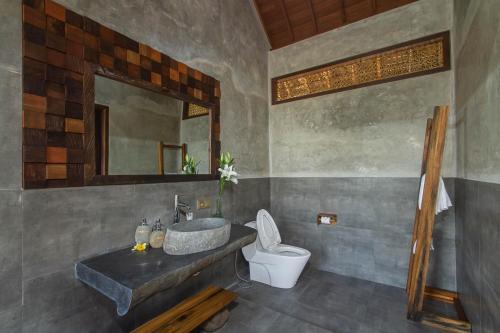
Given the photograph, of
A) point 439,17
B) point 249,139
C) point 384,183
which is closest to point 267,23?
point 249,139

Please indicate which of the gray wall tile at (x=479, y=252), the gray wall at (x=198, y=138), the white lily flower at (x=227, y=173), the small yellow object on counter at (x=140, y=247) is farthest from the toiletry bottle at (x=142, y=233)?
the gray wall tile at (x=479, y=252)

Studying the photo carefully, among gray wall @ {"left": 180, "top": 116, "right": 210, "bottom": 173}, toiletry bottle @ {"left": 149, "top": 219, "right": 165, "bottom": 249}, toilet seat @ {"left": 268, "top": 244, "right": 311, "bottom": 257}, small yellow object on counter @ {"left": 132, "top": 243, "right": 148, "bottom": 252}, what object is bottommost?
toilet seat @ {"left": 268, "top": 244, "right": 311, "bottom": 257}

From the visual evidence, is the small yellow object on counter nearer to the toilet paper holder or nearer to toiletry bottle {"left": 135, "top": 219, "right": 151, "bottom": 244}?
toiletry bottle {"left": 135, "top": 219, "right": 151, "bottom": 244}

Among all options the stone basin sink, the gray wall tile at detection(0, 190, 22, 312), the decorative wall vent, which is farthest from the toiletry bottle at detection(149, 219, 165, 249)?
the decorative wall vent

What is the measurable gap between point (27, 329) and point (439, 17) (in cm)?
387

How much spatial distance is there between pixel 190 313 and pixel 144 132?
1.38m

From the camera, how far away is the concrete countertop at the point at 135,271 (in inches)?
42.0

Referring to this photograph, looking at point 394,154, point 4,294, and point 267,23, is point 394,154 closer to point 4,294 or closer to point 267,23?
point 267,23

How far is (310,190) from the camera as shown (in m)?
2.92

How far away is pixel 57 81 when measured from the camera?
127 centimetres

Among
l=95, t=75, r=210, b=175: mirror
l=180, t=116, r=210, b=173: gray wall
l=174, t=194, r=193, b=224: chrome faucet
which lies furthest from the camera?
l=180, t=116, r=210, b=173: gray wall

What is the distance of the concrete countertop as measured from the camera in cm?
107

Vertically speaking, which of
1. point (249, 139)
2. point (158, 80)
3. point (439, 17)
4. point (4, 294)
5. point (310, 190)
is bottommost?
point (4, 294)

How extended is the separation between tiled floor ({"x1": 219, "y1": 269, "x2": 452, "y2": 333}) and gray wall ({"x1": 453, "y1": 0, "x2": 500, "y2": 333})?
551 millimetres
